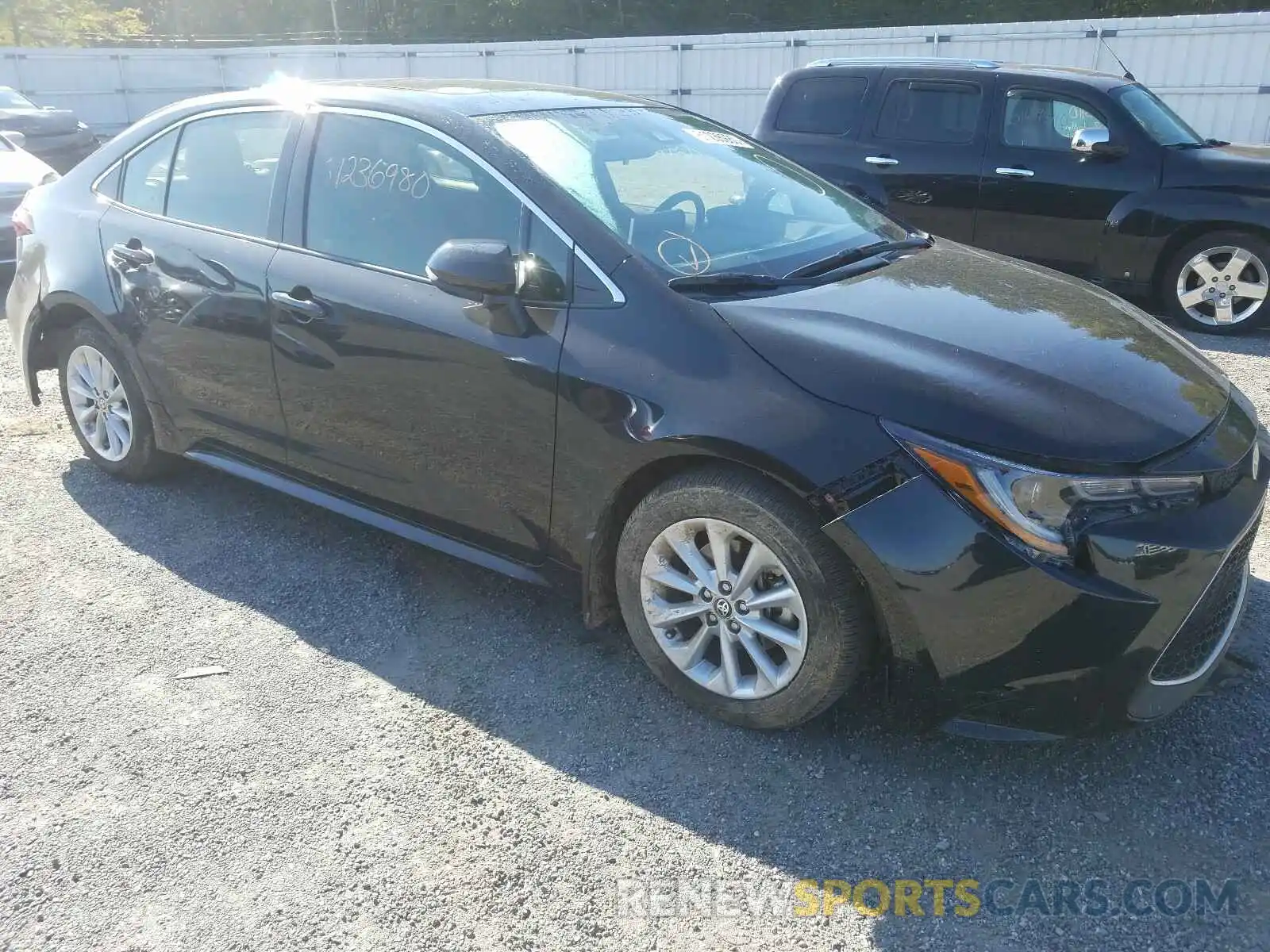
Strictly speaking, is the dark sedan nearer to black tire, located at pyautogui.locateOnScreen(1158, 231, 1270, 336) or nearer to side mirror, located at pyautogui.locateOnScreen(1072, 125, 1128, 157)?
side mirror, located at pyautogui.locateOnScreen(1072, 125, 1128, 157)

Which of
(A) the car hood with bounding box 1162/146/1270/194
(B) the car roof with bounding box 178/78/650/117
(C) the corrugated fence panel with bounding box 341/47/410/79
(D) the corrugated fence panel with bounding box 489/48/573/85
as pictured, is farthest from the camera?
(C) the corrugated fence panel with bounding box 341/47/410/79

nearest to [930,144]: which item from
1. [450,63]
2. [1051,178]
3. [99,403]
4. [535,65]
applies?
[1051,178]

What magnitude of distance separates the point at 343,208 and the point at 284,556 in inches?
55.0

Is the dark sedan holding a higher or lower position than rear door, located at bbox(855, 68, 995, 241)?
lower

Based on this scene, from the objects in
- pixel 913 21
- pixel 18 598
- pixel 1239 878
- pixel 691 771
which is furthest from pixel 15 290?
pixel 913 21

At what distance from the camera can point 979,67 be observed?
25.1ft

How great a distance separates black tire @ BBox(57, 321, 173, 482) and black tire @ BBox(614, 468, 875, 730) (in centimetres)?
259

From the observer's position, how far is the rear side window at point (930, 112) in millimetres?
7625

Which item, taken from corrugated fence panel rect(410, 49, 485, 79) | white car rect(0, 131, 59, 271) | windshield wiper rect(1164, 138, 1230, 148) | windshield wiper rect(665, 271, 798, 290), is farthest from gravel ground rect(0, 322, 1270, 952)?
corrugated fence panel rect(410, 49, 485, 79)

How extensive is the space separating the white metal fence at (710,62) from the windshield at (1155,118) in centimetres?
659

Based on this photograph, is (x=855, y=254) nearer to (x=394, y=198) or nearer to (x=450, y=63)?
(x=394, y=198)

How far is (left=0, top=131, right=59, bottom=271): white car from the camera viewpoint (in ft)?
28.6

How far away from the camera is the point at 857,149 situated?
26.2ft

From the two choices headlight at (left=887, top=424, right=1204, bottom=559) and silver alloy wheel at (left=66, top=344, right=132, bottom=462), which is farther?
silver alloy wheel at (left=66, top=344, right=132, bottom=462)
